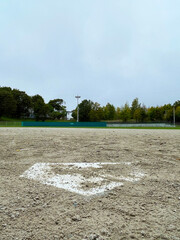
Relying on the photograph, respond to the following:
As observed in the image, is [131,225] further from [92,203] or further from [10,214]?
[10,214]

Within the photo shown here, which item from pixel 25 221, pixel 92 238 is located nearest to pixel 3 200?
pixel 25 221

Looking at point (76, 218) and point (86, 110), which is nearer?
point (76, 218)

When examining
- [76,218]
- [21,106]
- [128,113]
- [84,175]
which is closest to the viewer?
[76,218]

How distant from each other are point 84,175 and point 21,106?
63.4 metres

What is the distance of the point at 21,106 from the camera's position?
198 ft

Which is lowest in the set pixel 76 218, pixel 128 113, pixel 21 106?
pixel 76 218

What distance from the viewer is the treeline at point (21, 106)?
52469 mm

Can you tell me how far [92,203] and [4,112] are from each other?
5911 cm

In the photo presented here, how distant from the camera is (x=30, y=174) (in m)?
2.59

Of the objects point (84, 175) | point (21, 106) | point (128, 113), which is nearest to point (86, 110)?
point (128, 113)

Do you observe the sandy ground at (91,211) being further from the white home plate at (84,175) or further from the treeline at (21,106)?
the treeline at (21,106)

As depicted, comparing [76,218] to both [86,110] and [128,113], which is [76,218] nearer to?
[128,113]

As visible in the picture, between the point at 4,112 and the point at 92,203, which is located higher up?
the point at 4,112

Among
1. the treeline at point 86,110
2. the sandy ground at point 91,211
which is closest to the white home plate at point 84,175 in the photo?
the sandy ground at point 91,211
